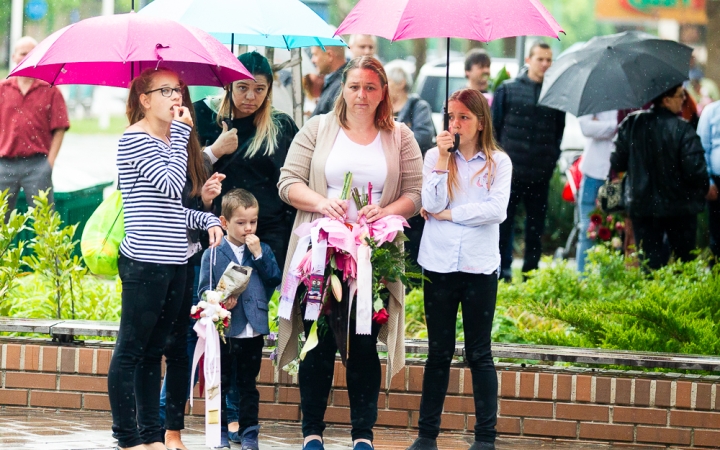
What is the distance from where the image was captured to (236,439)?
587cm

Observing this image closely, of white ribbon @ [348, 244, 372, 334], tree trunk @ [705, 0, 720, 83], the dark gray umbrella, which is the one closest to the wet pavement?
white ribbon @ [348, 244, 372, 334]

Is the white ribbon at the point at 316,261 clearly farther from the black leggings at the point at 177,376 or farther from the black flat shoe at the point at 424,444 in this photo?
the black flat shoe at the point at 424,444

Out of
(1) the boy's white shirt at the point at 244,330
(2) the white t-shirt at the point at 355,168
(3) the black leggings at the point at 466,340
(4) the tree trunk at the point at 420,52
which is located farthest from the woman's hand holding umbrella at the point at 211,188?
(4) the tree trunk at the point at 420,52

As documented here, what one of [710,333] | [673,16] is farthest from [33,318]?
[673,16]

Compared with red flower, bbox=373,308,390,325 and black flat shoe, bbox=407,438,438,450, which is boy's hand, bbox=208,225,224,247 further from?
black flat shoe, bbox=407,438,438,450

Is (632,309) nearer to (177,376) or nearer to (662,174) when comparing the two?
(662,174)

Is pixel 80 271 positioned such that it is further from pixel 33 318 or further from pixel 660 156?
pixel 660 156

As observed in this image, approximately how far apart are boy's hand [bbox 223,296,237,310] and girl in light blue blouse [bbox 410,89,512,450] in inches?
38.4

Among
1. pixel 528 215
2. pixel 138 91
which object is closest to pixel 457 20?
pixel 138 91

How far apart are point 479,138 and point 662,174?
3.54 m

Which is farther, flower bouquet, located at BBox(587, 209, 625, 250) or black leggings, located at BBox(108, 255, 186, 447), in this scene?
flower bouquet, located at BBox(587, 209, 625, 250)

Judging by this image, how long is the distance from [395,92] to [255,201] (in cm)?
354

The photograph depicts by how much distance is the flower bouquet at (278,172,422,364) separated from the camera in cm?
538

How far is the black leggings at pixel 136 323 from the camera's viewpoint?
16.4ft
